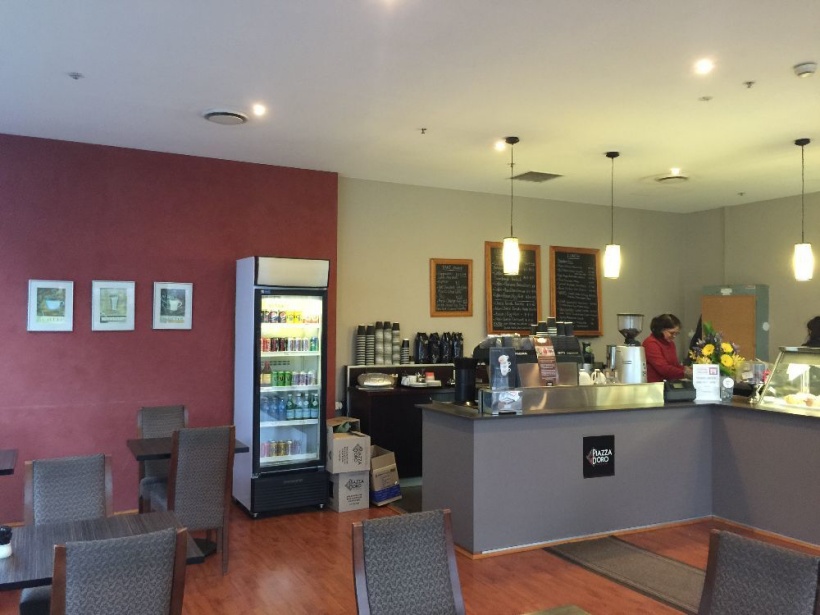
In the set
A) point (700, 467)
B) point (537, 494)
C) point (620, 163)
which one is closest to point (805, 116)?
point (620, 163)

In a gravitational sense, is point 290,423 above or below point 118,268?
below

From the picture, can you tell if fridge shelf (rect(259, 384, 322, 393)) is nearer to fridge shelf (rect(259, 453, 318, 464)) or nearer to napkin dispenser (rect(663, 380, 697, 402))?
fridge shelf (rect(259, 453, 318, 464))

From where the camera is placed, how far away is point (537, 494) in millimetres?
4656

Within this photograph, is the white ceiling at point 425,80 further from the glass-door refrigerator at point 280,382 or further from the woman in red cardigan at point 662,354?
the woman in red cardigan at point 662,354

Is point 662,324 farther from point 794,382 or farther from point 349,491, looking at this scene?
point 349,491

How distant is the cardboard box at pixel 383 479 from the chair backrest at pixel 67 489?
274 centimetres

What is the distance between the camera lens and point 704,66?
12.4ft

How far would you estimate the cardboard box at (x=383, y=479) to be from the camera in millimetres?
5734

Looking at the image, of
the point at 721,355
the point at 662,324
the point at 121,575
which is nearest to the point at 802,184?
the point at 662,324

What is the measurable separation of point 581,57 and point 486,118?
1.15 m

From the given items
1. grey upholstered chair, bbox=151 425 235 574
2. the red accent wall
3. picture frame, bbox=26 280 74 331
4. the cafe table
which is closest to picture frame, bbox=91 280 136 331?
the red accent wall

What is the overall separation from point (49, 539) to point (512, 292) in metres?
5.65

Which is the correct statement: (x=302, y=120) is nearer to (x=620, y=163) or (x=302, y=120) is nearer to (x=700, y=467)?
(x=620, y=163)

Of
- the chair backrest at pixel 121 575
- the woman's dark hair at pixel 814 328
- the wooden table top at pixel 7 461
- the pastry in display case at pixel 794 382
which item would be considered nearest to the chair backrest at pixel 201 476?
the wooden table top at pixel 7 461
